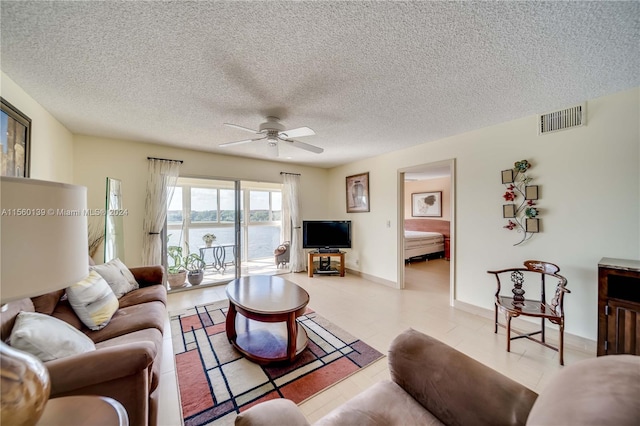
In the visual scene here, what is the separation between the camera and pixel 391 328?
2.58 m

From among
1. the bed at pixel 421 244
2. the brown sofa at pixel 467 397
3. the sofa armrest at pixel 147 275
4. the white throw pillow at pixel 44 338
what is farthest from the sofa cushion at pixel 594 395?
the bed at pixel 421 244

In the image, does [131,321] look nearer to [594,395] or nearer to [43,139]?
[43,139]

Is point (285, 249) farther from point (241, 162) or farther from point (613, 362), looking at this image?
point (613, 362)

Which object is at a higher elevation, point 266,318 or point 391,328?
point 266,318

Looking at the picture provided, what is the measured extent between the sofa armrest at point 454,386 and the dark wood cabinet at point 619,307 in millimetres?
1671

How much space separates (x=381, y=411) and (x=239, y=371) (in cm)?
133

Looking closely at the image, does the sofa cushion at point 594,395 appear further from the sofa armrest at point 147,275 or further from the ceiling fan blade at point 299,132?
the sofa armrest at point 147,275

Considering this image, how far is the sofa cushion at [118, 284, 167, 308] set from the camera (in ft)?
7.07

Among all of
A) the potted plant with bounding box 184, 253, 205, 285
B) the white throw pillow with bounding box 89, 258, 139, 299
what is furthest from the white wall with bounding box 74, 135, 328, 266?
the white throw pillow with bounding box 89, 258, 139, 299

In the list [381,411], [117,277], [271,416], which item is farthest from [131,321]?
[381,411]

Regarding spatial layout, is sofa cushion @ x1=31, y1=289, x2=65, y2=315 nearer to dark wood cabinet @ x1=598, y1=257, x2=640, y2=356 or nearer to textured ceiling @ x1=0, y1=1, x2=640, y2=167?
textured ceiling @ x1=0, y1=1, x2=640, y2=167

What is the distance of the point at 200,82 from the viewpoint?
1.83 m

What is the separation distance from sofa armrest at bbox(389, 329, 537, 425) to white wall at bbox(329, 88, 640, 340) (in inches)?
85.1

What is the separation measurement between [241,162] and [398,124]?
2930mm
